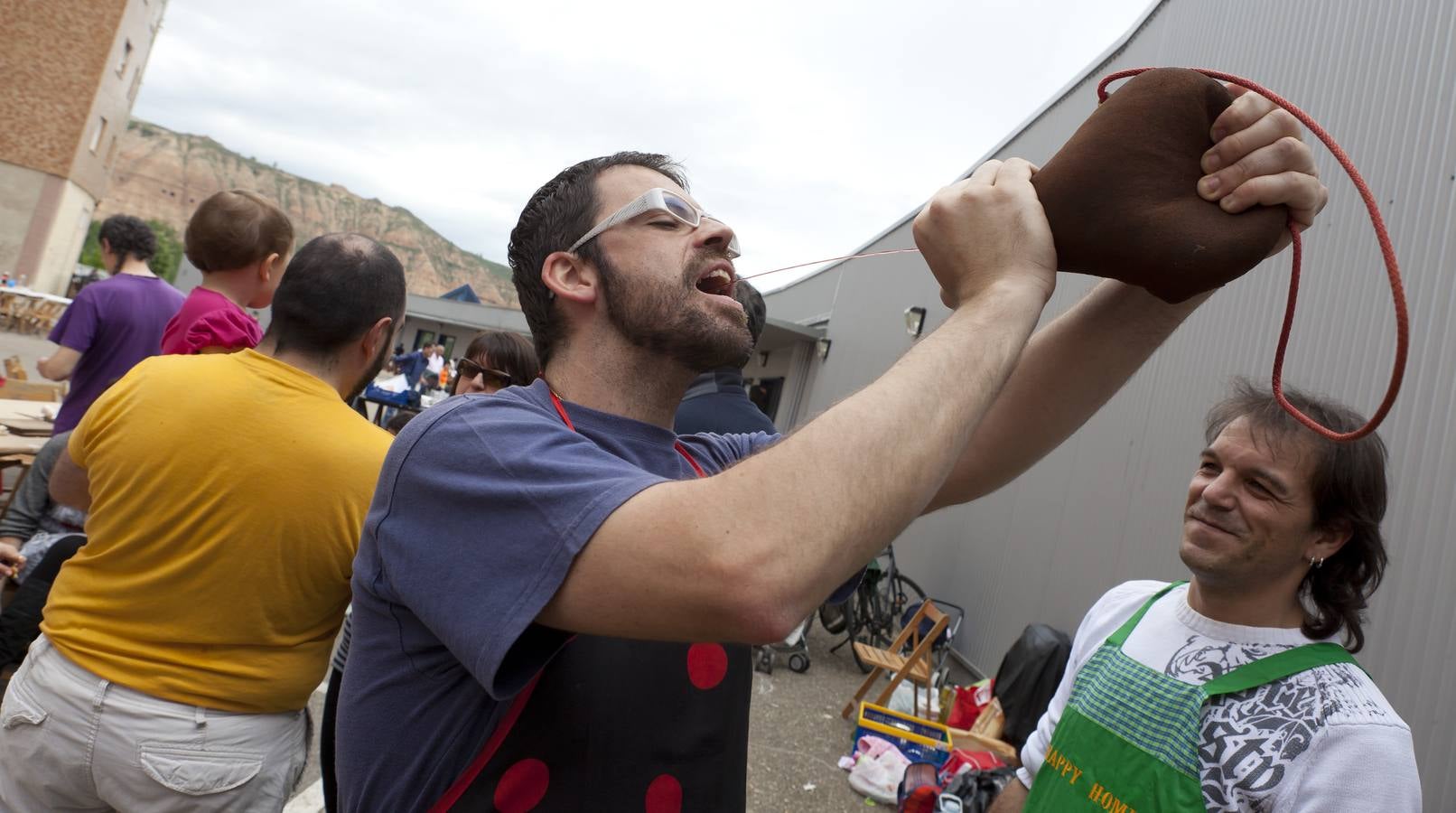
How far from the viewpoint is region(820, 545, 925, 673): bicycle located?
26.9 ft

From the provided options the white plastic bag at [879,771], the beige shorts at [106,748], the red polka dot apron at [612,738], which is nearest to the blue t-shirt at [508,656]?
the red polka dot apron at [612,738]

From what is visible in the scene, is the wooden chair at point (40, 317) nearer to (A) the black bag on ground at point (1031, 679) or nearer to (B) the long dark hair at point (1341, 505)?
(A) the black bag on ground at point (1031, 679)

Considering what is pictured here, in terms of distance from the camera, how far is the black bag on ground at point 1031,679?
17.6 ft

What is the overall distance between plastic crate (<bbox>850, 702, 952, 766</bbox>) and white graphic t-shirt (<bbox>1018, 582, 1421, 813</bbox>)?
134 inches

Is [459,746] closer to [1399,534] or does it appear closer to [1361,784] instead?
[1361,784]

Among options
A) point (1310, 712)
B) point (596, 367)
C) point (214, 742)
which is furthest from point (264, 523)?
point (1310, 712)

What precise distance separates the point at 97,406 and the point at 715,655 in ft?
5.81

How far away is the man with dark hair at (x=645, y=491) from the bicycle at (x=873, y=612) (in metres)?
6.79

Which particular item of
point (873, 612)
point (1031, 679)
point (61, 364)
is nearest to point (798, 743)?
point (1031, 679)

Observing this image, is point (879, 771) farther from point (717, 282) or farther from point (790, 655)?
point (717, 282)

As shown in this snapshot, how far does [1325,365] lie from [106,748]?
4.99 meters

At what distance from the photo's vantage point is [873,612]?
28.1 feet

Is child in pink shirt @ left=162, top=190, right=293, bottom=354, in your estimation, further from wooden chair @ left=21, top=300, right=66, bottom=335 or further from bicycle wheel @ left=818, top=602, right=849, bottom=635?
wooden chair @ left=21, top=300, right=66, bottom=335

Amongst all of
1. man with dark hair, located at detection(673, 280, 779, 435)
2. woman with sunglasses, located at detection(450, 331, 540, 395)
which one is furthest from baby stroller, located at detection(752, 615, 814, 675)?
man with dark hair, located at detection(673, 280, 779, 435)
